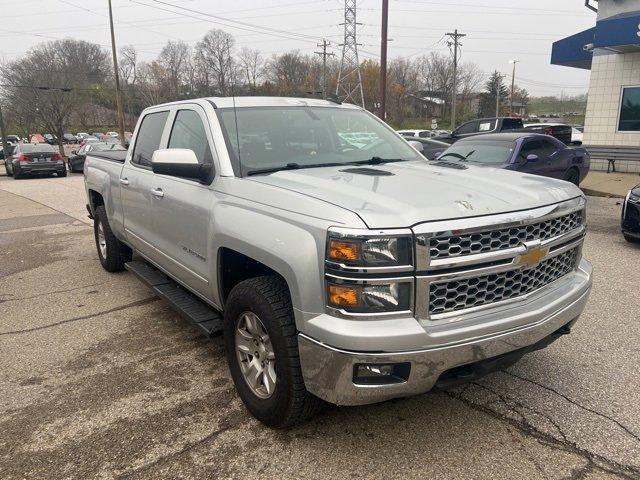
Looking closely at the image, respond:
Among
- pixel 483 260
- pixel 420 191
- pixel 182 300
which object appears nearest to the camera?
pixel 483 260

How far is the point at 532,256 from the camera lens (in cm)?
260

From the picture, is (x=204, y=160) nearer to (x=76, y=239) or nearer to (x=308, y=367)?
(x=308, y=367)

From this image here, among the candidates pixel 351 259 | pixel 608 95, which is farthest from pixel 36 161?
pixel 351 259

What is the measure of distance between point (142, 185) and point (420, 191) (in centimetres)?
274

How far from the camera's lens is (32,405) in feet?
10.8

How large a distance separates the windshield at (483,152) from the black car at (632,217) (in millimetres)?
2461

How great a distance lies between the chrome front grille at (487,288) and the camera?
2383 mm

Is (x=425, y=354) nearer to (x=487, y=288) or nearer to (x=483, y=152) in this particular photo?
(x=487, y=288)

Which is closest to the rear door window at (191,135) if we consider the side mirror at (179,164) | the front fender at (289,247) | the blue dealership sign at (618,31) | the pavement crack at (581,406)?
the side mirror at (179,164)

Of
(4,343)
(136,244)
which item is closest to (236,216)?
(136,244)

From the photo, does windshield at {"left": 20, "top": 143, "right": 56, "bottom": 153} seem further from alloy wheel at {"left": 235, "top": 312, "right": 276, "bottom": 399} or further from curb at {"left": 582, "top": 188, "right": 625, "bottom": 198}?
alloy wheel at {"left": 235, "top": 312, "right": 276, "bottom": 399}

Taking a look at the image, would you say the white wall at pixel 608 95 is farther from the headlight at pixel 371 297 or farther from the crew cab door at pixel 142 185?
the headlight at pixel 371 297

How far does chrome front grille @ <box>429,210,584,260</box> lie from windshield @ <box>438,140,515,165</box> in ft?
22.2

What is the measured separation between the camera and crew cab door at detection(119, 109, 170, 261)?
4.38 metres
